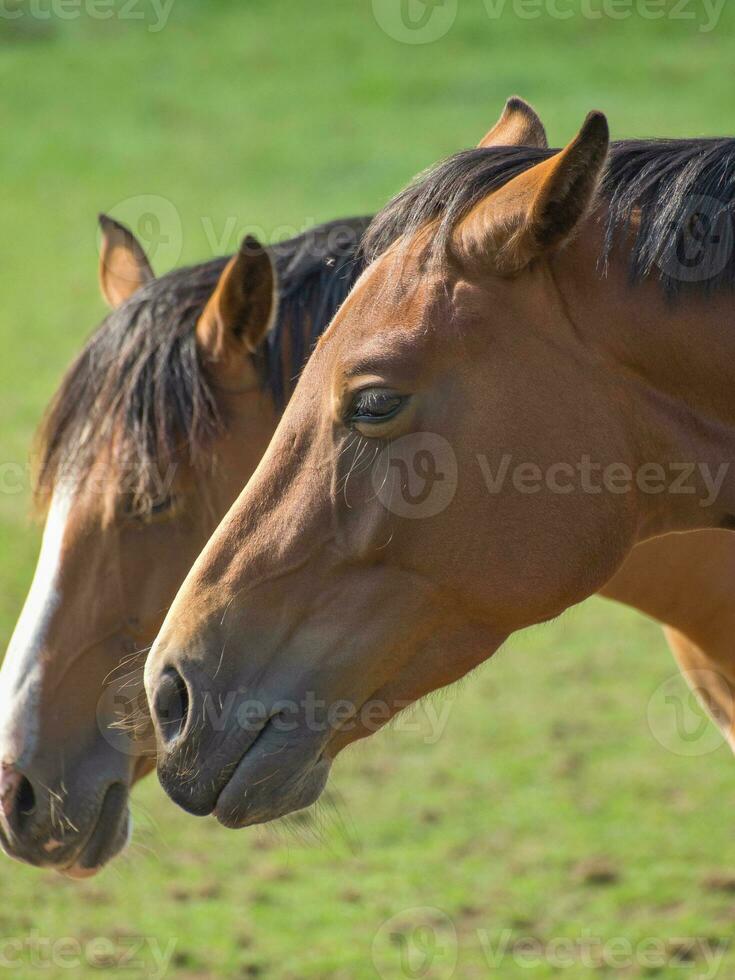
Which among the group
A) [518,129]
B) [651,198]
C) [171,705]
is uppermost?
[518,129]

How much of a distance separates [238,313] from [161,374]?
10.1 inches

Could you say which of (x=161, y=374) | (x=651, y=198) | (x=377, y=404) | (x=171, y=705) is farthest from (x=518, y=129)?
(x=171, y=705)

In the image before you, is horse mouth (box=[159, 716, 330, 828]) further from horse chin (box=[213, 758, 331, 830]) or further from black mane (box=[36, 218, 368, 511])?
black mane (box=[36, 218, 368, 511])

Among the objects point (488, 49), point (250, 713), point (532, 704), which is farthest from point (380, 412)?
point (488, 49)

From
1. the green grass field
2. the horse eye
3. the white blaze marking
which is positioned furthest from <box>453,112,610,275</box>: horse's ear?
the white blaze marking

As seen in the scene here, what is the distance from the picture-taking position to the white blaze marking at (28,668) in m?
2.92

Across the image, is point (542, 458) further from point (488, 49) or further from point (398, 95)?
point (488, 49)

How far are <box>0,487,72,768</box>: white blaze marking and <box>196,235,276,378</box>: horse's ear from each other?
1.99 feet

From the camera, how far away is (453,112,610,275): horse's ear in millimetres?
1947

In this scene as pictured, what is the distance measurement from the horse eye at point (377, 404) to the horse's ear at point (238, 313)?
1.03 m

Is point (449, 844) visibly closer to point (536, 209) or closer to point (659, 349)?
point (659, 349)

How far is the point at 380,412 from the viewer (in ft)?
6.92

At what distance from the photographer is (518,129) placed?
2680mm

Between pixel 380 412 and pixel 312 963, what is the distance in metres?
2.94
